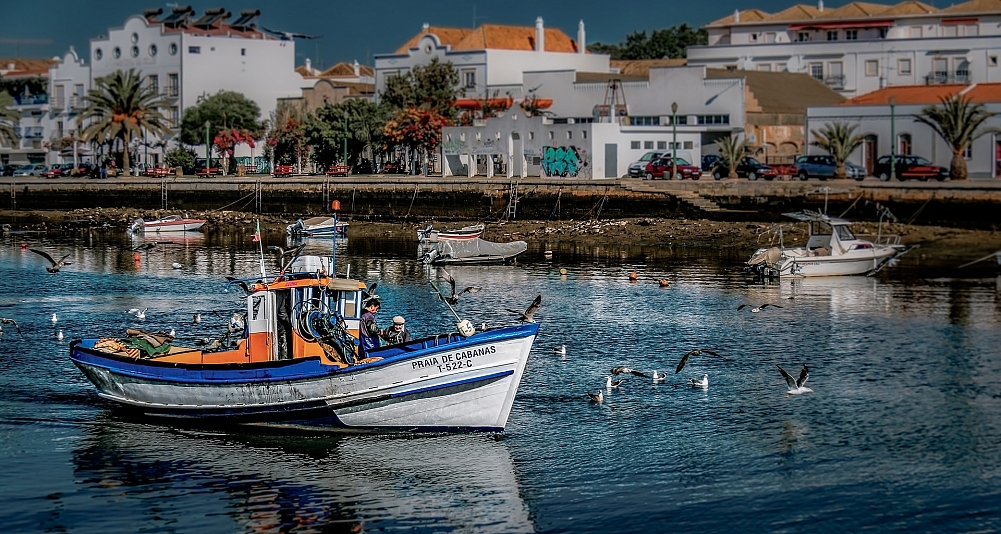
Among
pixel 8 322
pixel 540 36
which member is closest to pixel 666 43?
pixel 540 36

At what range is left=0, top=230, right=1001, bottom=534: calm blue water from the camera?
22.8 meters

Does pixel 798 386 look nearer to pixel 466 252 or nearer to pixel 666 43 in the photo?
pixel 466 252

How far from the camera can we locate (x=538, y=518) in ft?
74.6

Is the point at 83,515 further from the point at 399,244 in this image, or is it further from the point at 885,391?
the point at 399,244

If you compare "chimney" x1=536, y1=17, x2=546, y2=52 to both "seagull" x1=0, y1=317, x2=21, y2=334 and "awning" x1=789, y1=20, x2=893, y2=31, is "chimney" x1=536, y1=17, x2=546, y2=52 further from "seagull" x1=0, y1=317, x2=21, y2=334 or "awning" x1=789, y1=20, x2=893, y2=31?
"seagull" x1=0, y1=317, x2=21, y2=334

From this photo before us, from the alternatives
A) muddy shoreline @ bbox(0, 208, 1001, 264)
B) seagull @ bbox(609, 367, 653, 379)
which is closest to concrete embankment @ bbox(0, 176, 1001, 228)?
muddy shoreline @ bbox(0, 208, 1001, 264)

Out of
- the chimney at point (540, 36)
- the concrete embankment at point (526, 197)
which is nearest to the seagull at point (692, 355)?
the concrete embankment at point (526, 197)

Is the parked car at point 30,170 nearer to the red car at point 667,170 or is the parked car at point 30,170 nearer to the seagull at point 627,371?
the red car at point 667,170

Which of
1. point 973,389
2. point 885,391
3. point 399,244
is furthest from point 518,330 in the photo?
point 399,244

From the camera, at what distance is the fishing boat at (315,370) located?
26125mm

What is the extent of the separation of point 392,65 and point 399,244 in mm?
48968

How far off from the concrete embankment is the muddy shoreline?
1628 millimetres

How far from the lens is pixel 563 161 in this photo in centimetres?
8612

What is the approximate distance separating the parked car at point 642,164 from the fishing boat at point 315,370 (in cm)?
5469
